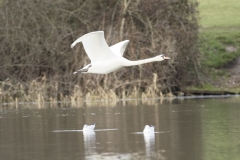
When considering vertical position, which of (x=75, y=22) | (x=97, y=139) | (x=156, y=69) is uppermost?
(x=75, y=22)

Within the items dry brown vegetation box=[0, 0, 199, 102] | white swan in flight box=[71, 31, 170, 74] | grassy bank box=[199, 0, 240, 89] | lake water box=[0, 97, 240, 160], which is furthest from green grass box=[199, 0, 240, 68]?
white swan in flight box=[71, 31, 170, 74]

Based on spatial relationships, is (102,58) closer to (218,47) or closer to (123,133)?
(123,133)

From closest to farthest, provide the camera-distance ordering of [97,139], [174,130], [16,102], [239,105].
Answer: [97,139] < [174,130] < [239,105] < [16,102]

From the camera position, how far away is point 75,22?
33250mm

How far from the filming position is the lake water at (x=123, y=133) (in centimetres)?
1379

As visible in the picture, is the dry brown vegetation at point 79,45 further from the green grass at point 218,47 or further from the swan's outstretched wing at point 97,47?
the swan's outstretched wing at point 97,47

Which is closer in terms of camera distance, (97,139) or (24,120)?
(97,139)

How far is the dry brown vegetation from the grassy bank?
7.51 feet

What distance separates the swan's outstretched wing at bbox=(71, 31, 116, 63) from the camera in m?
16.8

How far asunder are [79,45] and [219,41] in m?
10.00

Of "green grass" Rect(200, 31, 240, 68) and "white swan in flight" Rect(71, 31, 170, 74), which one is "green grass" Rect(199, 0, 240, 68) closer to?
"green grass" Rect(200, 31, 240, 68)

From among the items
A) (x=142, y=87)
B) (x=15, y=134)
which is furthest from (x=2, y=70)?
(x=15, y=134)

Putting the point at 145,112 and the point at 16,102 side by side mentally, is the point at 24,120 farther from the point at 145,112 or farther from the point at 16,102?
the point at 16,102

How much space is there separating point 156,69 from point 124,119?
1151cm
